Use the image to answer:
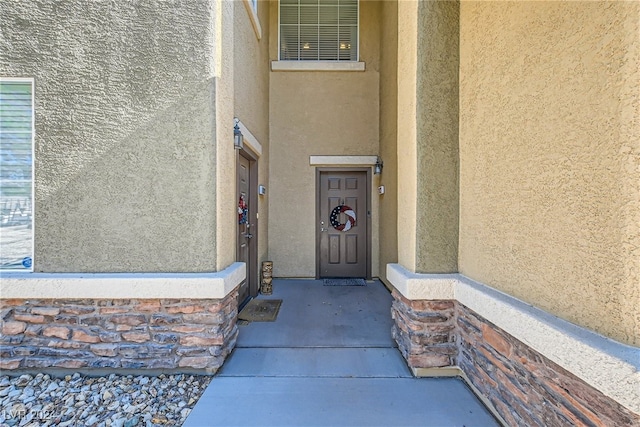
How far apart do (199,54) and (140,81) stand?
26.1 inches

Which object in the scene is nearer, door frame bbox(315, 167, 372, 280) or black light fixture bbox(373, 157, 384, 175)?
black light fixture bbox(373, 157, 384, 175)

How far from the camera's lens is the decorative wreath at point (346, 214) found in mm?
6480

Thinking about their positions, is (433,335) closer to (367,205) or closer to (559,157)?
(559,157)

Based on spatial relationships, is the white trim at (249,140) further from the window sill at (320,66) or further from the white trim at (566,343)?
the white trim at (566,343)

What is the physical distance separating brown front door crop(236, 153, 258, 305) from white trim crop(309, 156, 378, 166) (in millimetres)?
1579

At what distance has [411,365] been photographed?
2.92 meters

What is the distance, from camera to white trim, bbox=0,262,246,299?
2820 millimetres

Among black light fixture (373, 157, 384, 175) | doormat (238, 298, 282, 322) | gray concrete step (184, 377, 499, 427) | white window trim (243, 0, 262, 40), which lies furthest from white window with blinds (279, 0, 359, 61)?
gray concrete step (184, 377, 499, 427)

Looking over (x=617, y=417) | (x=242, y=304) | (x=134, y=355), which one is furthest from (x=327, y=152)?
(x=617, y=417)

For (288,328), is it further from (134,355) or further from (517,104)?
(517,104)

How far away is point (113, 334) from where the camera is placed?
2.87m

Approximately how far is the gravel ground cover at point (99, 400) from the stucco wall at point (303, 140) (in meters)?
3.70

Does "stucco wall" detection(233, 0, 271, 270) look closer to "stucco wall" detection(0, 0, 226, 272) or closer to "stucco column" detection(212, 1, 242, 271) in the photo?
"stucco column" detection(212, 1, 242, 271)

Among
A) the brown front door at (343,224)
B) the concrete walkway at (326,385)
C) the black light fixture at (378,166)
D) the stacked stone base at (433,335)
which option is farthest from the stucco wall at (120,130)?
the black light fixture at (378,166)
